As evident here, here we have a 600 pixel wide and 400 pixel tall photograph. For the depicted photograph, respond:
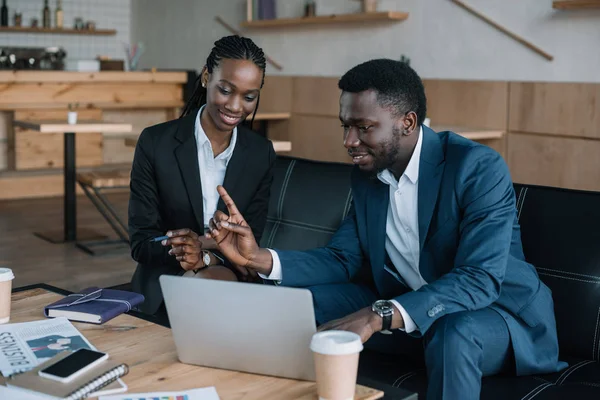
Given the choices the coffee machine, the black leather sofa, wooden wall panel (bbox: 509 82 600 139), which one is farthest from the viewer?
the coffee machine

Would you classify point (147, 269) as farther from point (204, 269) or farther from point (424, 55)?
point (424, 55)

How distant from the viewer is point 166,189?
2.51 metres

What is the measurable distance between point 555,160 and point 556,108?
30cm

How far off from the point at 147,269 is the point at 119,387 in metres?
1.10

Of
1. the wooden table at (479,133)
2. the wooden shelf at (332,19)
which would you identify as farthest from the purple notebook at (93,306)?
the wooden shelf at (332,19)

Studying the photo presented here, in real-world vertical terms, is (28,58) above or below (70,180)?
above

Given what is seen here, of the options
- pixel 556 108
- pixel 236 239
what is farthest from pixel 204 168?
pixel 556 108

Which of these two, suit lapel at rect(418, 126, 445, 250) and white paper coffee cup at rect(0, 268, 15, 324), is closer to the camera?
white paper coffee cup at rect(0, 268, 15, 324)

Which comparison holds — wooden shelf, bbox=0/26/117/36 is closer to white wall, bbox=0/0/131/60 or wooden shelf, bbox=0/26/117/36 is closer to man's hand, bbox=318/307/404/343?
white wall, bbox=0/0/131/60

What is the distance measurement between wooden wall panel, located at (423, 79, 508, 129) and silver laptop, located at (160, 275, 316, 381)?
375 cm

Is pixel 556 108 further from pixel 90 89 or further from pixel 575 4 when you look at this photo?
pixel 90 89

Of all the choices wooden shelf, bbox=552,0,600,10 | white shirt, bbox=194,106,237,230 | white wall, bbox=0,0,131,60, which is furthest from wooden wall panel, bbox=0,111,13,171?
white shirt, bbox=194,106,237,230

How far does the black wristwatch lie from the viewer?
5.83 ft

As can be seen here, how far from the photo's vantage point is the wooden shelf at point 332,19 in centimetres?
552
